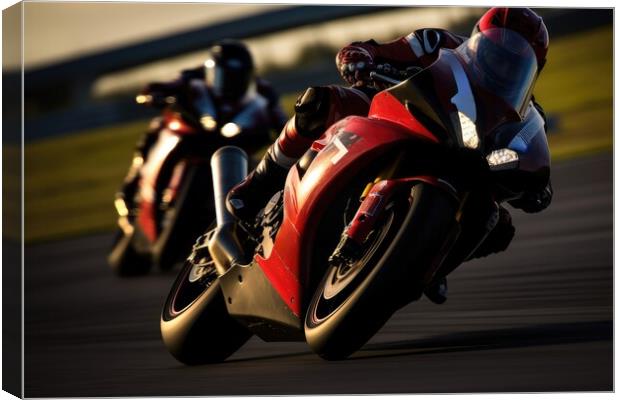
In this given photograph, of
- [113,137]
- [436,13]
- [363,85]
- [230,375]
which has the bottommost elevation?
[113,137]

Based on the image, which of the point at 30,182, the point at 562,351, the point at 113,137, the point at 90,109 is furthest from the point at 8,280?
the point at 113,137

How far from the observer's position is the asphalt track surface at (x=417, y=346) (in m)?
6.00

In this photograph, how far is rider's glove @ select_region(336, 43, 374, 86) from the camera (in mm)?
5727

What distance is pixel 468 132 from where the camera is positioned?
5.34 m

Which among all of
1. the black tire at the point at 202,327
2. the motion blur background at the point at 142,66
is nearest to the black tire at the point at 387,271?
the black tire at the point at 202,327

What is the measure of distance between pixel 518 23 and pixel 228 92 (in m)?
5.11

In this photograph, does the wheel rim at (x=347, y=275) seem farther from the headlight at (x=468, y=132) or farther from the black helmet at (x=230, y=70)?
the black helmet at (x=230, y=70)

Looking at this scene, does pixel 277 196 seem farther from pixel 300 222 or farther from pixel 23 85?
pixel 23 85

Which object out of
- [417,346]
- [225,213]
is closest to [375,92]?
[225,213]

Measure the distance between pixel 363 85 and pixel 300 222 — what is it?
54cm

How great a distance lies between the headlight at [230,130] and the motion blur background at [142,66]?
0.47 meters

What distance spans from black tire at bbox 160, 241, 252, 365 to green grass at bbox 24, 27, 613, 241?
2.26ft

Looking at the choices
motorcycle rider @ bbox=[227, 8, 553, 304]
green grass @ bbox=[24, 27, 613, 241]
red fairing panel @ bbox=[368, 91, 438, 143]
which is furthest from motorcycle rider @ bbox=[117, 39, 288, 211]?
red fairing panel @ bbox=[368, 91, 438, 143]

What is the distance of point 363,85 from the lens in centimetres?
591
